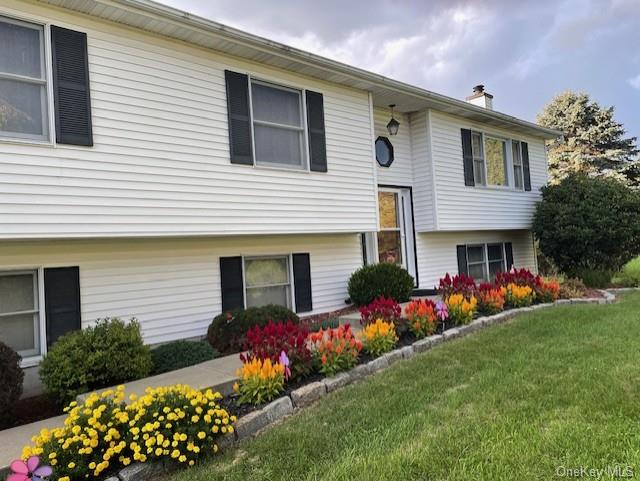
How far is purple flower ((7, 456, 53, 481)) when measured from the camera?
8.59 ft

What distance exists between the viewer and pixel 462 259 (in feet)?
40.0

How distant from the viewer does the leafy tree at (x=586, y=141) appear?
2372 cm

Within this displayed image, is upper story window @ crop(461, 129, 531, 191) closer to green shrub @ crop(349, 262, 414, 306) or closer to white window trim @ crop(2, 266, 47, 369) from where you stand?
green shrub @ crop(349, 262, 414, 306)

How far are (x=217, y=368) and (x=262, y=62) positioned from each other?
16.4ft

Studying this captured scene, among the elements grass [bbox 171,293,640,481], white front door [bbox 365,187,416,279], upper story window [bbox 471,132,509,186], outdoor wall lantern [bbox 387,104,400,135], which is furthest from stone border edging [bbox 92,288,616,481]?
upper story window [bbox 471,132,509,186]

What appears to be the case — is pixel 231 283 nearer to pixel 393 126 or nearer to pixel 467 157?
pixel 393 126

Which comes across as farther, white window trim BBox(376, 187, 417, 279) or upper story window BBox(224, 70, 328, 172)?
white window trim BBox(376, 187, 417, 279)

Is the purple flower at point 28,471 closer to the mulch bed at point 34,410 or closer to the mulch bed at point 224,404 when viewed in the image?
the mulch bed at point 224,404

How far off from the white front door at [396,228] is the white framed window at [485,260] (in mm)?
2393

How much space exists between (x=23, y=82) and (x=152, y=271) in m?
2.92

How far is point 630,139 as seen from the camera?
23875 millimetres

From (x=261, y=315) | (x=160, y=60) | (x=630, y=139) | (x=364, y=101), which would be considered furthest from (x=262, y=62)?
(x=630, y=139)

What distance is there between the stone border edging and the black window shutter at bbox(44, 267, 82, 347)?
3477mm

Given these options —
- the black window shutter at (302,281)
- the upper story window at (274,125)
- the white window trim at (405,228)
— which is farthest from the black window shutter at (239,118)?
the white window trim at (405,228)
